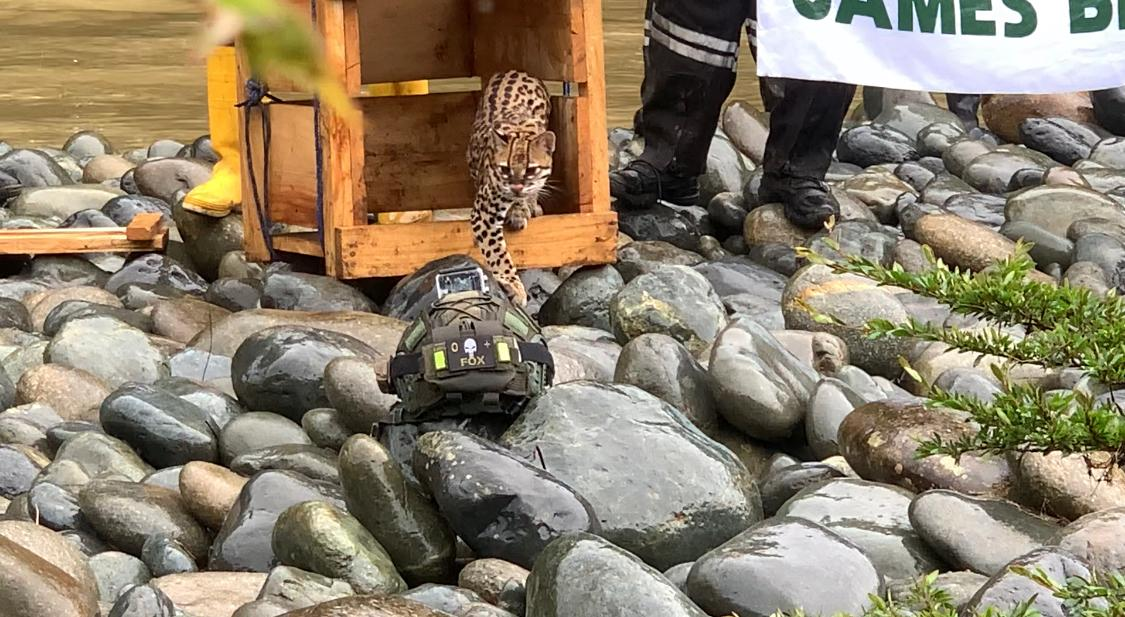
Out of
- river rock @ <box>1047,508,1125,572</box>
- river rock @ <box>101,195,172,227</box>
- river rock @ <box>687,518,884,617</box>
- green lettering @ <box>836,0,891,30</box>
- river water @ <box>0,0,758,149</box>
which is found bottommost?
river water @ <box>0,0,758,149</box>

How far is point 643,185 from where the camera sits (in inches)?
288

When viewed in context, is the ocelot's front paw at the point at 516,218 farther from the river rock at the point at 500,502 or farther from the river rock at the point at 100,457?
the river rock at the point at 500,502

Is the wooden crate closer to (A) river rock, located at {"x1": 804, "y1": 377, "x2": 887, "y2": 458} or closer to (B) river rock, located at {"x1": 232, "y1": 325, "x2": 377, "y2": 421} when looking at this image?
(B) river rock, located at {"x1": 232, "y1": 325, "x2": 377, "y2": 421}

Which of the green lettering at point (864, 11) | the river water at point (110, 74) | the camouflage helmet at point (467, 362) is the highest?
the green lettering at point (864, 11)

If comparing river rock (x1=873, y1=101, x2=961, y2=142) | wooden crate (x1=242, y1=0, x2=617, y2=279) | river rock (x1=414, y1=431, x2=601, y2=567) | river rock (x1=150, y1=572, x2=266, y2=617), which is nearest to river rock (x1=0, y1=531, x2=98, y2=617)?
river rock (x1=150, y1=572, x2=266, y2=617)

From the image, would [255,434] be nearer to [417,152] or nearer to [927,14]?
[417,152]

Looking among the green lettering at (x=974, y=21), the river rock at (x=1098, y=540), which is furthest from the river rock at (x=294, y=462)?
the green lettering at (x=974, y=21)

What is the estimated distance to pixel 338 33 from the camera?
5812 millimetres

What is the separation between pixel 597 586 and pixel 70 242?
4398 millimetres

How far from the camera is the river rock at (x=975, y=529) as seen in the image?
3.63 metres

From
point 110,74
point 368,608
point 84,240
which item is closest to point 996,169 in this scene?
point 84,240

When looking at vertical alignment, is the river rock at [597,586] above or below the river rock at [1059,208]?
above

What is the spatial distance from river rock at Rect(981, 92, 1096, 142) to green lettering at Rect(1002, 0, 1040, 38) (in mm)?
3385

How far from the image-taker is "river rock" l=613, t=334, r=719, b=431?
4805 mm
